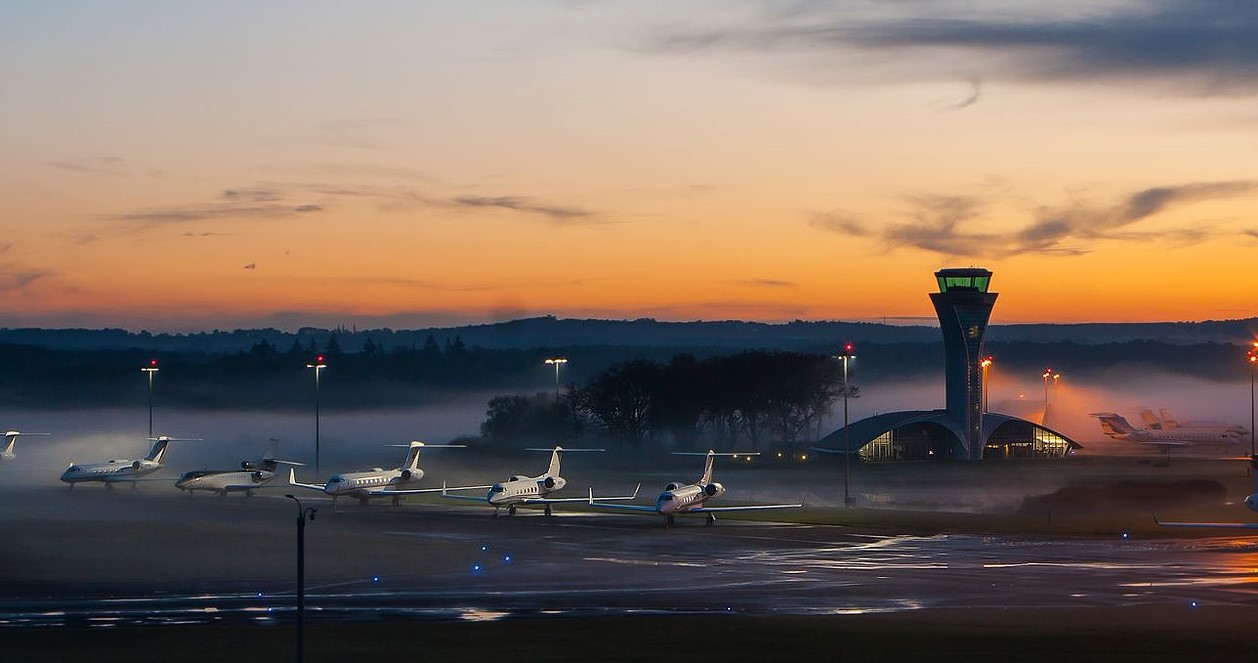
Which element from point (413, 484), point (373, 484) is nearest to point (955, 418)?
point (413, 484)

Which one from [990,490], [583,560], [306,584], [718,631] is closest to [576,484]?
[990,490]

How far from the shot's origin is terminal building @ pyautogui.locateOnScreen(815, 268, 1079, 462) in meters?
183

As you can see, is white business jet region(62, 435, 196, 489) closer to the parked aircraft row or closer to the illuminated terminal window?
the parked aircraft row

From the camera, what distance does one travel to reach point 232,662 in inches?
2066

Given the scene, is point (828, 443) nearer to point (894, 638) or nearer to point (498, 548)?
point (498, 548)

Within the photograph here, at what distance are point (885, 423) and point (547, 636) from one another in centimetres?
13473

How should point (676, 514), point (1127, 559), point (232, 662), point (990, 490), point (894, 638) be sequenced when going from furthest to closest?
point (990, 490) → point (676, 514) → point (1127, 559) → point (894, 638) → point (232, 662)

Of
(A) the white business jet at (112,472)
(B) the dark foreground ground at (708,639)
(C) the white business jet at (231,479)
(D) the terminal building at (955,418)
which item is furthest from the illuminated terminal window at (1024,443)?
(B) the dark foreground ground at (708,639)

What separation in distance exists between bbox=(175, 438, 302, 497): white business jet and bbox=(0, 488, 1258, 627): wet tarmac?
21.1m

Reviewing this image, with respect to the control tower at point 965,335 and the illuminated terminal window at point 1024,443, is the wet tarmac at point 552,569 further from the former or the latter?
the illuminated terminal window at point 1024,443

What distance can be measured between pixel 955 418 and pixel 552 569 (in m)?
115

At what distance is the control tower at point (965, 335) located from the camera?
18212 cm

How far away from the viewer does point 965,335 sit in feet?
600

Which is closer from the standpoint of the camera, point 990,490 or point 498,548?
point 498,548
